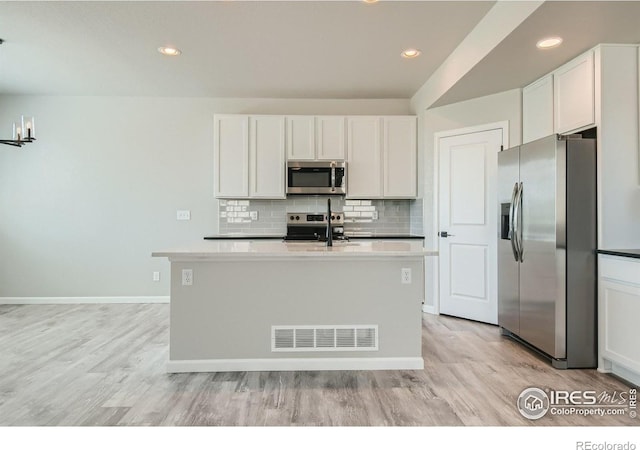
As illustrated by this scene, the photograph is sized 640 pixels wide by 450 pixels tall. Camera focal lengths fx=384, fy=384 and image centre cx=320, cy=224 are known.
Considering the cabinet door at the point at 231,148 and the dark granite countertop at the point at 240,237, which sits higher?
the cabinet door at the point at 231,148

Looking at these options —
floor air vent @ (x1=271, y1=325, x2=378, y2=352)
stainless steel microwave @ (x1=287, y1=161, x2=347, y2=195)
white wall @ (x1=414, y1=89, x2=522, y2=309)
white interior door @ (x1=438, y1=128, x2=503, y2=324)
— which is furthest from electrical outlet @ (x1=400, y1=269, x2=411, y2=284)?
stainless steel microwave @ (x1=287, y1=161, x2=347, y2=195)

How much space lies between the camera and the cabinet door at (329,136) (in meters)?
4.59

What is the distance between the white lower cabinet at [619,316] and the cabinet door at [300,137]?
10.0 ft

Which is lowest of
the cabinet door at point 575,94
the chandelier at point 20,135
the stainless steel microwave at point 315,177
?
the stainless steel microwave at point 315,177

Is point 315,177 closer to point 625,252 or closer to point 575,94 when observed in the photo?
point 575,94

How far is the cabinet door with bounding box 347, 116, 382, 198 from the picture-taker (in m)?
4.60

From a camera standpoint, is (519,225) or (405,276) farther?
(519,225)

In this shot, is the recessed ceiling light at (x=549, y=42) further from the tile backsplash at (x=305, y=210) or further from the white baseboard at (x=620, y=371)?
the tile backsplash at (x=305, y=210)

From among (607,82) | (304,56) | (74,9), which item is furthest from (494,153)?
(74,9)

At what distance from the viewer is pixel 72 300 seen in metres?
4.81

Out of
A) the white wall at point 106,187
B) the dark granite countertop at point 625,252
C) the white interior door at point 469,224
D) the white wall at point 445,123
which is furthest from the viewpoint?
the white wall at point 106,187

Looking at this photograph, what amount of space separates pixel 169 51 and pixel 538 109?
11.1ft

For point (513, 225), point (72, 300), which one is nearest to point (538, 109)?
point (513, 225)

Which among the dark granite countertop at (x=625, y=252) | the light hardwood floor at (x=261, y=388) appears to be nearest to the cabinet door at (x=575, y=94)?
the dark granite countertop at (x=625, y=252)
